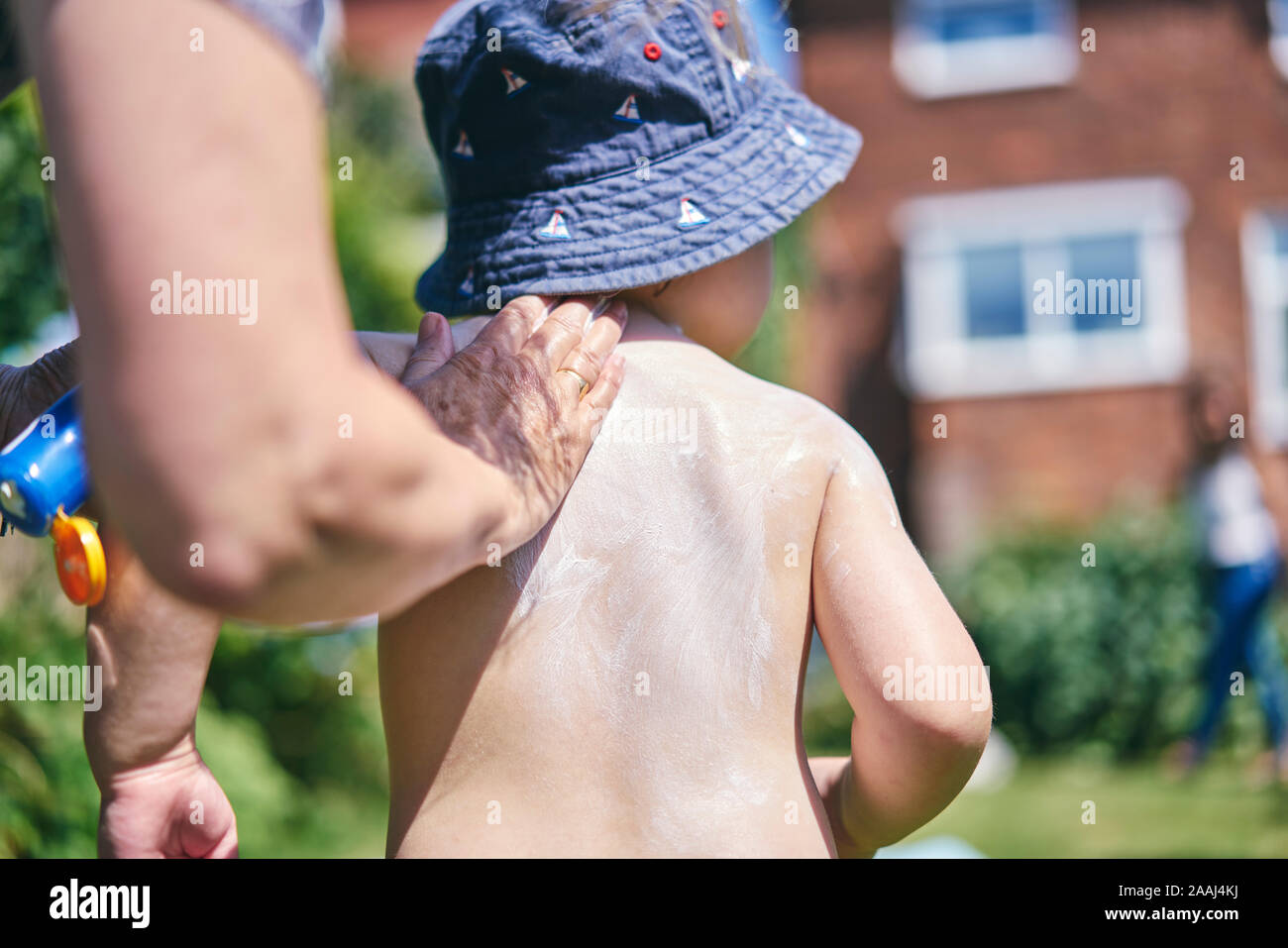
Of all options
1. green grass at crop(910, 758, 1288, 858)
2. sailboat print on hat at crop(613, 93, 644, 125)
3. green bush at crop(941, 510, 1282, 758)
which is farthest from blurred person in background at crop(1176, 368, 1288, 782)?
sailboat print on hat at crop(613, 93, 644, 125)

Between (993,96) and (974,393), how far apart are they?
3.15m

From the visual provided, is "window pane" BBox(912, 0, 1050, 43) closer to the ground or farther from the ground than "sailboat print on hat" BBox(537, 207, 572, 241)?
farther from the ground

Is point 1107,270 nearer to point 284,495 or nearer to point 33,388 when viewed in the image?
point 33,388

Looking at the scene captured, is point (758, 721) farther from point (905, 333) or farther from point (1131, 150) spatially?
point (1131, 150)

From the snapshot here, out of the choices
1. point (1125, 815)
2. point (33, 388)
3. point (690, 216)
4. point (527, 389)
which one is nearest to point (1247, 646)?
point (1125, 815)

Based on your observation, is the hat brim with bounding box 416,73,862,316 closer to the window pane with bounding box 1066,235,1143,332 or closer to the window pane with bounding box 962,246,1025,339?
the window pane with bounding box 1066,235,1143,332

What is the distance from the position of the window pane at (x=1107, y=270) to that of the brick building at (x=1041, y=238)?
0.10 feet

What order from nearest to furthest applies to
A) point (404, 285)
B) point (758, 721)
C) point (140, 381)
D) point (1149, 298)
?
point (140, 381)
point (758, 721)
point (404, 285)
point (1149, 298)

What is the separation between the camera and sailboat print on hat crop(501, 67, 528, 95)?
4.73 ft

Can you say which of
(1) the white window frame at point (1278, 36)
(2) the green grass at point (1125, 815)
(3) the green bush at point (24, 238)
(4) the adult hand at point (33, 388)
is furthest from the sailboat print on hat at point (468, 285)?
(1) the white window frame at point (1278, 36)

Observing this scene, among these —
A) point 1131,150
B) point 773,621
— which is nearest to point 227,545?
point 773,621

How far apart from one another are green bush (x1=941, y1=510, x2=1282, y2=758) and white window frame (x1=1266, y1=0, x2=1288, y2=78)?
5126 millimetres
